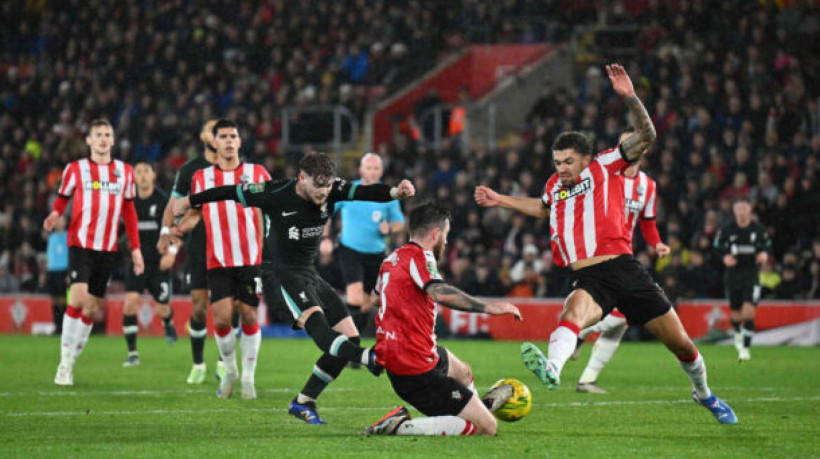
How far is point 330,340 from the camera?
28.8 feet

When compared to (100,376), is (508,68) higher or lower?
higher

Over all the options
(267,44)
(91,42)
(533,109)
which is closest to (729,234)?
(533,109)

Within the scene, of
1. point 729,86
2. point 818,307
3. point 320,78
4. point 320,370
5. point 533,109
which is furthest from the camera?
point 320,78

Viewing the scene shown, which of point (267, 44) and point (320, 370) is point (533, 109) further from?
point (320, 370)

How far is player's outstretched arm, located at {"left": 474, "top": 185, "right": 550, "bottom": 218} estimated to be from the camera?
883cm

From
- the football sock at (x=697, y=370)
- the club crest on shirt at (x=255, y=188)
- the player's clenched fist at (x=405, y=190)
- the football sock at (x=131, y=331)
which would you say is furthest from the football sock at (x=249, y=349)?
the football sock at (x=131, y=331)

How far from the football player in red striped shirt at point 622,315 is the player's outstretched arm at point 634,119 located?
311 cm

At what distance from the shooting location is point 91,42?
34438mm

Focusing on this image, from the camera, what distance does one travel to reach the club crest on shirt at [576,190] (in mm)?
8641

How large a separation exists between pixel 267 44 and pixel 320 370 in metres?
23.4

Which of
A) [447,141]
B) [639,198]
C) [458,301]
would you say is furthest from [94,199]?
[447,141]

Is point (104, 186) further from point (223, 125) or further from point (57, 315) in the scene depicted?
point (57, 315)

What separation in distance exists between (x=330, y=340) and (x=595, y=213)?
2.09 meters

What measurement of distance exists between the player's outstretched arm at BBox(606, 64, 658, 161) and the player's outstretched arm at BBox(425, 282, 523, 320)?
5.77ft
